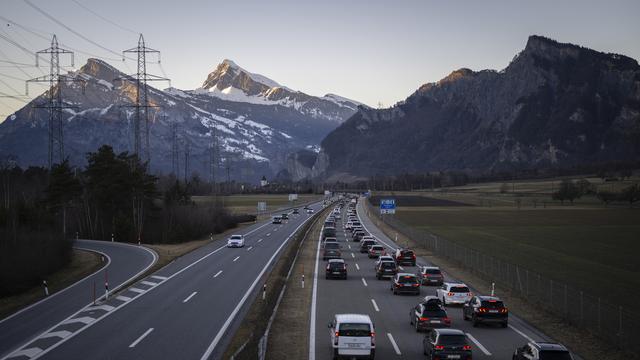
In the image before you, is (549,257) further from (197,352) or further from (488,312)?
(197,352)

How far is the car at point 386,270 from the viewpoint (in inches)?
1625

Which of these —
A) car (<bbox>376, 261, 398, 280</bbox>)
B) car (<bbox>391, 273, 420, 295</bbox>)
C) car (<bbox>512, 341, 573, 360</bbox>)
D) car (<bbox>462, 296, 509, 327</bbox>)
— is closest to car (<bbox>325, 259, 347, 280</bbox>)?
car (<bbox>376, 261, 398, 280</bbox>)

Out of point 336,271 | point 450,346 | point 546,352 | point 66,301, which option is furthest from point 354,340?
point 336,271

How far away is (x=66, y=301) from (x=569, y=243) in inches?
2163

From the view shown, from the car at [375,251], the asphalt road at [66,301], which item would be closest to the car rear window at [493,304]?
the asphalt road at [66,301]

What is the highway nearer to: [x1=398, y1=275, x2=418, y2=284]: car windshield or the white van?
the white van

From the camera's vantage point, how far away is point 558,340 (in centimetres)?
2453

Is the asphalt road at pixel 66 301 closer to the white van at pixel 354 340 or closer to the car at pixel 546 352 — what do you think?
the white van at pixel 354 340

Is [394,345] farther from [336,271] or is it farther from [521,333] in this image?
[336,271]

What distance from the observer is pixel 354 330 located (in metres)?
20.9

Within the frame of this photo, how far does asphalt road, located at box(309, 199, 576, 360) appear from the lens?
22448mm

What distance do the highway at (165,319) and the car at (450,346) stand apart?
7209mm

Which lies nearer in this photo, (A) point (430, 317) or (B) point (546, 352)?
(B) point (546, 352)

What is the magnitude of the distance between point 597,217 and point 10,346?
355 ft
